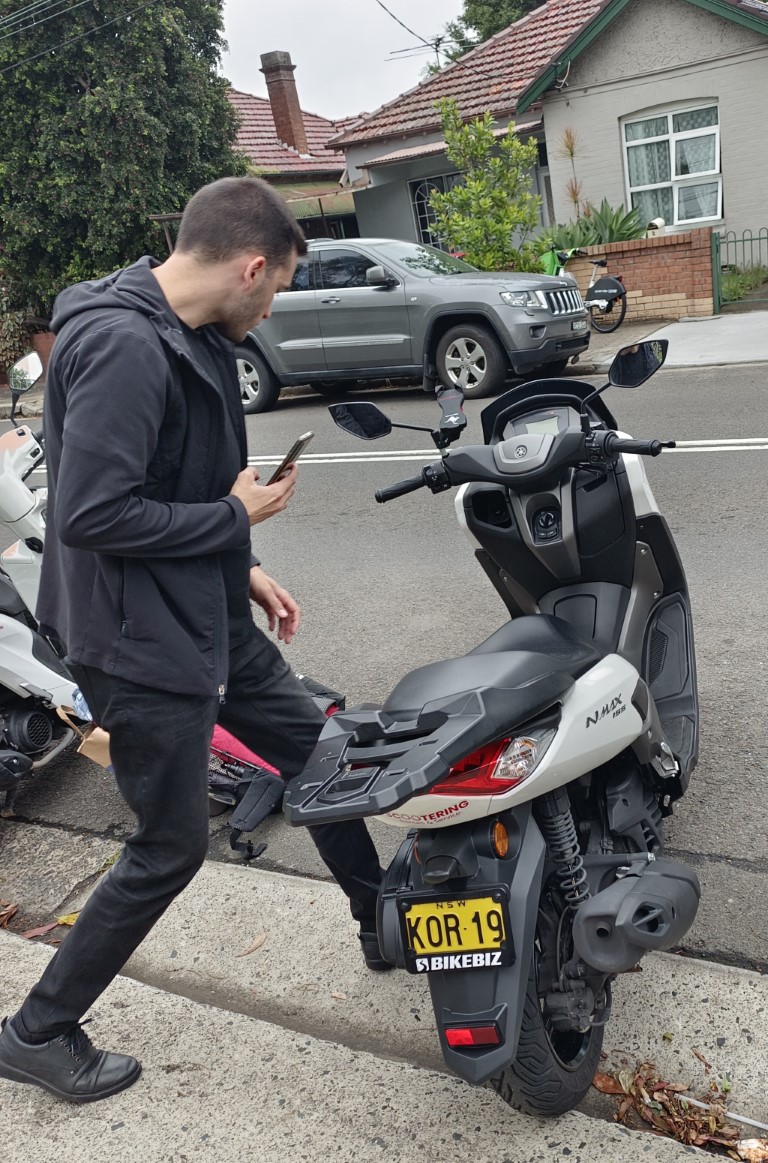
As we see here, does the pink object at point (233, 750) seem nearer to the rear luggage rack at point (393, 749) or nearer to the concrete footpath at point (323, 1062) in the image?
the concrete footpath at point (323, 1062)

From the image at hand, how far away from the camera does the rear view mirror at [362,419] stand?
2.89m

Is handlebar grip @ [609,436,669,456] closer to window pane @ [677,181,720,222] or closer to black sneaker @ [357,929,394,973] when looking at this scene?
black sneaker @ [357,929,394,973]

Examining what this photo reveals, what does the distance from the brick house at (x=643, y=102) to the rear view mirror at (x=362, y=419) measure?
13.4 m

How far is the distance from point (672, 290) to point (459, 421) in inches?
452

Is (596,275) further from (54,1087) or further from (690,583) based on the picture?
(54,1087)

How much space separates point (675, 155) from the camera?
16125mm

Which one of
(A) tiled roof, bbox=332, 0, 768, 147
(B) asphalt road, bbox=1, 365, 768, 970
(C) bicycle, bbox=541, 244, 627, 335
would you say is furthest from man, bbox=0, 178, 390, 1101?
(A) tiled roof, bbox=332, 0, 768, 147

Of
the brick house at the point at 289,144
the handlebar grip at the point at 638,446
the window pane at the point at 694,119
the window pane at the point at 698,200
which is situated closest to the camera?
the handlebar grip at the point at 638,446

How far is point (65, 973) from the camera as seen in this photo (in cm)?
234

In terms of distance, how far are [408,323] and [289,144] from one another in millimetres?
17255

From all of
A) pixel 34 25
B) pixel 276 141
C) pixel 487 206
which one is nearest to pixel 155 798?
pixel 487 206

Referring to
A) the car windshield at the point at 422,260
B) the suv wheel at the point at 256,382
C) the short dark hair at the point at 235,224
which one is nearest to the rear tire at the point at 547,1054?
the short dark hair at the point at 235,224

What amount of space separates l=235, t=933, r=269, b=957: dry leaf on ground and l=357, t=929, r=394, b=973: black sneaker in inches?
14.0

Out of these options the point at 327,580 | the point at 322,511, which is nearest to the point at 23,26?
the point at 322,511
